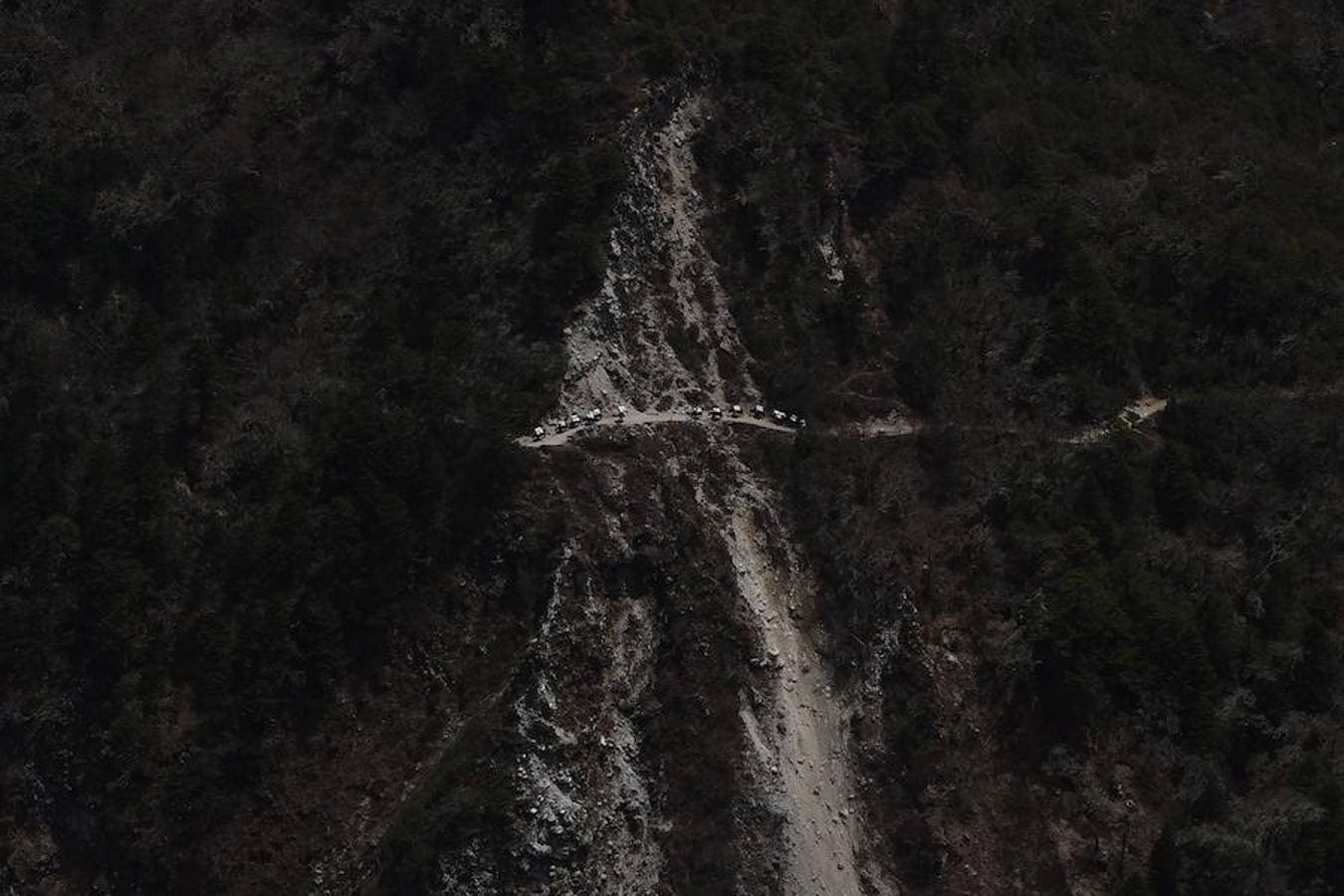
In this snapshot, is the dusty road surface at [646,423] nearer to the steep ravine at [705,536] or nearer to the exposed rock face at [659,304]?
the steep ravine at [705,536]

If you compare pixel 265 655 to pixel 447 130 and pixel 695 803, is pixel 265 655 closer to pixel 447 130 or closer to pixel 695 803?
pixel 695 803

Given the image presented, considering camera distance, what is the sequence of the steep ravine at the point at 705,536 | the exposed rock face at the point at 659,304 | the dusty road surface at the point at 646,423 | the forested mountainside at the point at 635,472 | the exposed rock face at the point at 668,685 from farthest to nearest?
the exposed rock face at the point at 659,304
the dusty road surface at the point at 646,423
the steep ravine at the point at 705,536
the forested mountainside at the point at 635,472
the exposed rock face at the point at 668,685

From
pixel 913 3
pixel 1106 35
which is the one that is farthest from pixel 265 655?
pixel 1106 35

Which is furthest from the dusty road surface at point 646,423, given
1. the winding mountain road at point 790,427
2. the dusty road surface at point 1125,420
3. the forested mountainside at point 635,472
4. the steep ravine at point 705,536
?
the dusty road surface at point 1125,420

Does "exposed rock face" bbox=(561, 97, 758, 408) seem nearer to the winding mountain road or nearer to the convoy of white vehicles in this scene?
the convoy of white vehicles

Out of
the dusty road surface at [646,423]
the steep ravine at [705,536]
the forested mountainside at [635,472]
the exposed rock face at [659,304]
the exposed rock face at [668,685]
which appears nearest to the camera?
the exposed rock face at [668,685]

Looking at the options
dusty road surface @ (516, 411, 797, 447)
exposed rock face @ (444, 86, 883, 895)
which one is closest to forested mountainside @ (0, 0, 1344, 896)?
exposed rock face @ (444, 86, 883, 895)

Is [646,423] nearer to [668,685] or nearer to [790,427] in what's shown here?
[790,427]

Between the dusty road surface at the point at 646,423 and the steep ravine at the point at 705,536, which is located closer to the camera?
the steep ravine at the point at 705,536
